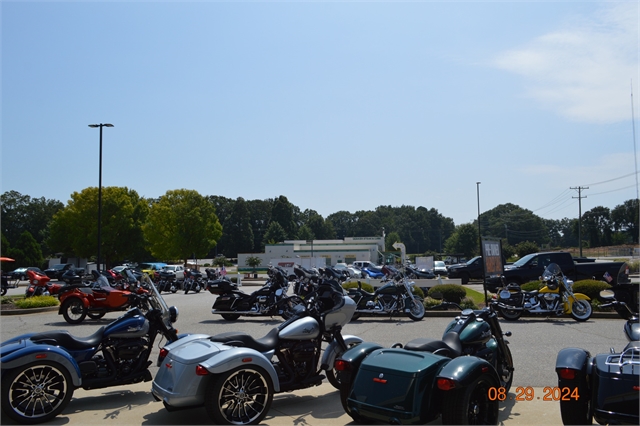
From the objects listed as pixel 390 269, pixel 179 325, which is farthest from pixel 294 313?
pixel 390 269

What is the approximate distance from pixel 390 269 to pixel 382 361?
554 inches

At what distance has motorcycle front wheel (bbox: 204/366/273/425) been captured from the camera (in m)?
5.86

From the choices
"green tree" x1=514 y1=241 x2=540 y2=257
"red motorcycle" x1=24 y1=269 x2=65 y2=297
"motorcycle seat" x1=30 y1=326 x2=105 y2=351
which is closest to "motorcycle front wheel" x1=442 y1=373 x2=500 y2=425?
"motorcycle seat" x1=30 y1=326 x2=105 y2=351

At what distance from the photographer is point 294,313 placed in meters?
7.73

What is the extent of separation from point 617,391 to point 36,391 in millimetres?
5987

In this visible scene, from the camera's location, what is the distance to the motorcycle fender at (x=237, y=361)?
19.4ft

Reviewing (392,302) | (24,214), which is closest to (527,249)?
(392,302)

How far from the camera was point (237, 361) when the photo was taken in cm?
604

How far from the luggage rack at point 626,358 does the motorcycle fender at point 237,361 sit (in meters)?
3.46

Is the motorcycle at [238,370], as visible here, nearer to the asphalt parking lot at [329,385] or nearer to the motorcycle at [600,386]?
the asphalt parking lot at [329,385]

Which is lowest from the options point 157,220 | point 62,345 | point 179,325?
point 179,325

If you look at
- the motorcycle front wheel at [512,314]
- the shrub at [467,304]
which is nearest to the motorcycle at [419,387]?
the motorcycle front wheel at [512,314]

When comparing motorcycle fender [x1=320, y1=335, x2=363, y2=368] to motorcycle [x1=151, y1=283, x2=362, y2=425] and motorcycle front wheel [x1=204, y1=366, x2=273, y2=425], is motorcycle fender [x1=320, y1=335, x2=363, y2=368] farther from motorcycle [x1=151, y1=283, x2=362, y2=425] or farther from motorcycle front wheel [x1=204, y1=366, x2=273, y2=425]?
motorcycle front wheel [x1=204, y1=366, x2=273, y2=425]

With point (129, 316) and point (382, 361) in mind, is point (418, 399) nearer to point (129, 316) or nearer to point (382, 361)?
point (382, 361)
